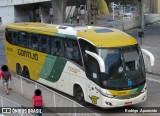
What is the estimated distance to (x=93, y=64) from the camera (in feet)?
47.9

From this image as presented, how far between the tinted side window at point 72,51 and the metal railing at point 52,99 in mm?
1691

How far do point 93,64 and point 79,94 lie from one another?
186cm

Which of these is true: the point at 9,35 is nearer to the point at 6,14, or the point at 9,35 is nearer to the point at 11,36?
the point at 11,36

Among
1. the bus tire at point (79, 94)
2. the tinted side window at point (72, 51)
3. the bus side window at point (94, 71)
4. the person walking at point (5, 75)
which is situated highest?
the tinted side window at point (72, 51)

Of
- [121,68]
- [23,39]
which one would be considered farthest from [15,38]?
[121,68]

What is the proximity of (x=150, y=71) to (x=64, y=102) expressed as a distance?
9.90 meters

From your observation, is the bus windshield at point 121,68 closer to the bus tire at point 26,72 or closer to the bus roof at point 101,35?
the bus roof at point 101,35

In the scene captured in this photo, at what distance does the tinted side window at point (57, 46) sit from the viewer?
1697 centimetres

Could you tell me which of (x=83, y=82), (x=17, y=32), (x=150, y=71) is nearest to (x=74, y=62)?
(x=83, y=82)

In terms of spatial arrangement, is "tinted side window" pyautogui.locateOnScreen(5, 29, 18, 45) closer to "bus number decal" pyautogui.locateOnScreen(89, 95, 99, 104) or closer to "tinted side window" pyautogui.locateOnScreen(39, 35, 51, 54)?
"tinted side window" pyautogui.locateOnScreen(39, 35, 51, 54)

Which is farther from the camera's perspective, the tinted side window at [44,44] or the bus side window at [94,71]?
the tinted side window at [44,44]

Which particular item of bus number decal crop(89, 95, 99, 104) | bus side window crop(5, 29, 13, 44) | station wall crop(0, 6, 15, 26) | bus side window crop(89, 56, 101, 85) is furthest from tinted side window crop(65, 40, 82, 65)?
station wall crop(0, 6, 15, 26)

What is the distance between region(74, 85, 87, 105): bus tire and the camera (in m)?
15.7

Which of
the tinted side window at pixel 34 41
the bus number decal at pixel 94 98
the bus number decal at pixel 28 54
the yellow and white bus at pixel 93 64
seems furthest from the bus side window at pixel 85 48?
the bus number decal at pixel 28 54
